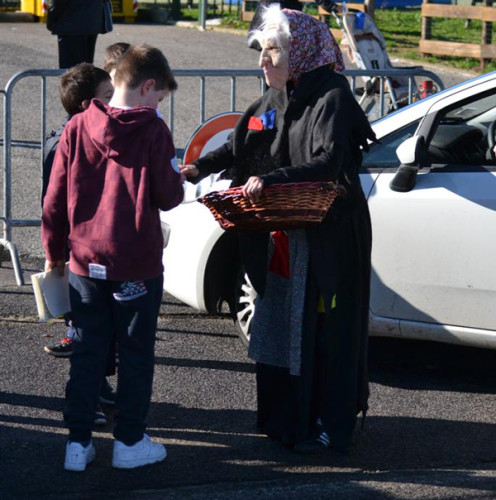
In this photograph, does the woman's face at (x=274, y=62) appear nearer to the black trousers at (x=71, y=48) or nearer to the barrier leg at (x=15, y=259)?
the barrier leg at (x=15, y=259)

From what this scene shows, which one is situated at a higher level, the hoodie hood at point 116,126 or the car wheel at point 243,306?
the hoodie hood at point 116,126

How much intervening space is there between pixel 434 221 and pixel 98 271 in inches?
73.9

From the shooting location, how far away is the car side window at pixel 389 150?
560 centimetres

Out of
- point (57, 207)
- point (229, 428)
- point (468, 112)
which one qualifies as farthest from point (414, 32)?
point (57, 207)

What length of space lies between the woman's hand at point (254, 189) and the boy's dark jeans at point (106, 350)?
50cm

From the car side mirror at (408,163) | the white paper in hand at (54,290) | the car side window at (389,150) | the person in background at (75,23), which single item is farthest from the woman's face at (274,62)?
the person in background at (75,23)

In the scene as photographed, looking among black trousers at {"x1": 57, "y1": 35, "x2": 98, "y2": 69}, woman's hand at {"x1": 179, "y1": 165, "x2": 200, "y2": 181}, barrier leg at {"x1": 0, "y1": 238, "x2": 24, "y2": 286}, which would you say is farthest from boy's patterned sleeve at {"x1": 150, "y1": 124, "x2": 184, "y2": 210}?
black trousers at {"x1": 57, "y1": 35, "x2": 98, "y2": 69}

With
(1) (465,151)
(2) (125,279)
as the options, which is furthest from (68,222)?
(1) (465,151)

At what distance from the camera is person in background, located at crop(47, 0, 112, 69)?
1017cm

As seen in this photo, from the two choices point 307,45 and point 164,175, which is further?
point 307,45

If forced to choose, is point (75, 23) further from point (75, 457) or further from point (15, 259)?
point (75, 457)

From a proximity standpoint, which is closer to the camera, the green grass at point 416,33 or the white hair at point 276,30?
the white hair at point 276,30

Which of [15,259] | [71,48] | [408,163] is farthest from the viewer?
Result: [71,48]

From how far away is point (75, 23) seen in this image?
1022cm
